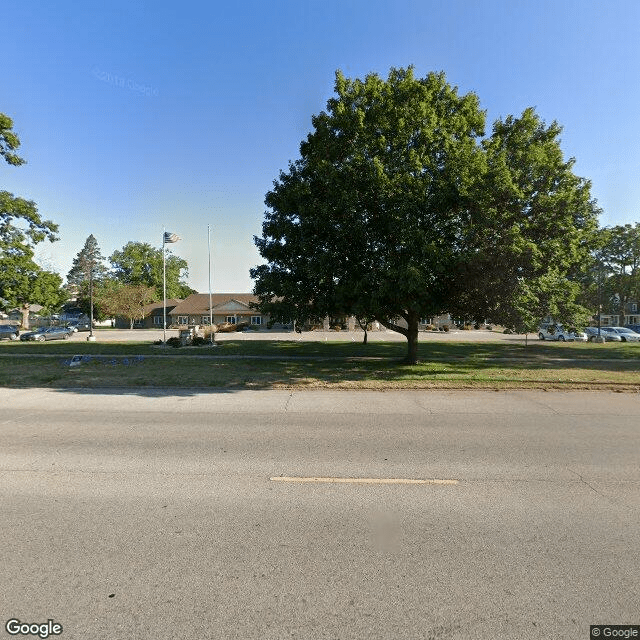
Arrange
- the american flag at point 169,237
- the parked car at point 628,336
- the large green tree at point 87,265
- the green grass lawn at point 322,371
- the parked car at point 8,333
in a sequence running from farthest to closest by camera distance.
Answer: the large green tree at point 87,265, the parked car at point 628,336, the parked car at point 8,333, the american flag at point 169,237, the green grass lawn at point 322,371

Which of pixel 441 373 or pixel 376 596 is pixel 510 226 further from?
pixel 376 596

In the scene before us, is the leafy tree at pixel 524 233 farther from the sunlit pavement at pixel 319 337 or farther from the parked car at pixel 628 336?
the parked car at pixel 628 336

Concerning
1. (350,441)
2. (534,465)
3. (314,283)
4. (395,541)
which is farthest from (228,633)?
(314,283)

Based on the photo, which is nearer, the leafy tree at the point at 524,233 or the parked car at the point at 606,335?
the leafy tree at the point at 524,233

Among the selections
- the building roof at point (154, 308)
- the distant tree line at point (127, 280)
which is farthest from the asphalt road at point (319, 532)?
the building roof at point (154, 308)

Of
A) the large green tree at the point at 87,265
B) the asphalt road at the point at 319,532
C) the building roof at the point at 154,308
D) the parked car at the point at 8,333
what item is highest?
the large green tree at the point at 87,265

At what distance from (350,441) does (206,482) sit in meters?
2.53

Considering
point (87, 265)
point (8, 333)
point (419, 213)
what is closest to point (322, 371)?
point (419, 213)

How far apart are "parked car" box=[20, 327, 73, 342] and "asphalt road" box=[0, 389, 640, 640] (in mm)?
35101

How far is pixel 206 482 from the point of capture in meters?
4.67

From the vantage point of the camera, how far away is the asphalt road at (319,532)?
8.52 feet

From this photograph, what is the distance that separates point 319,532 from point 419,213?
422 inches

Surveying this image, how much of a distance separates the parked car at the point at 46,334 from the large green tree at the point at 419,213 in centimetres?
3161

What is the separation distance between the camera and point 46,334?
1446 inches
